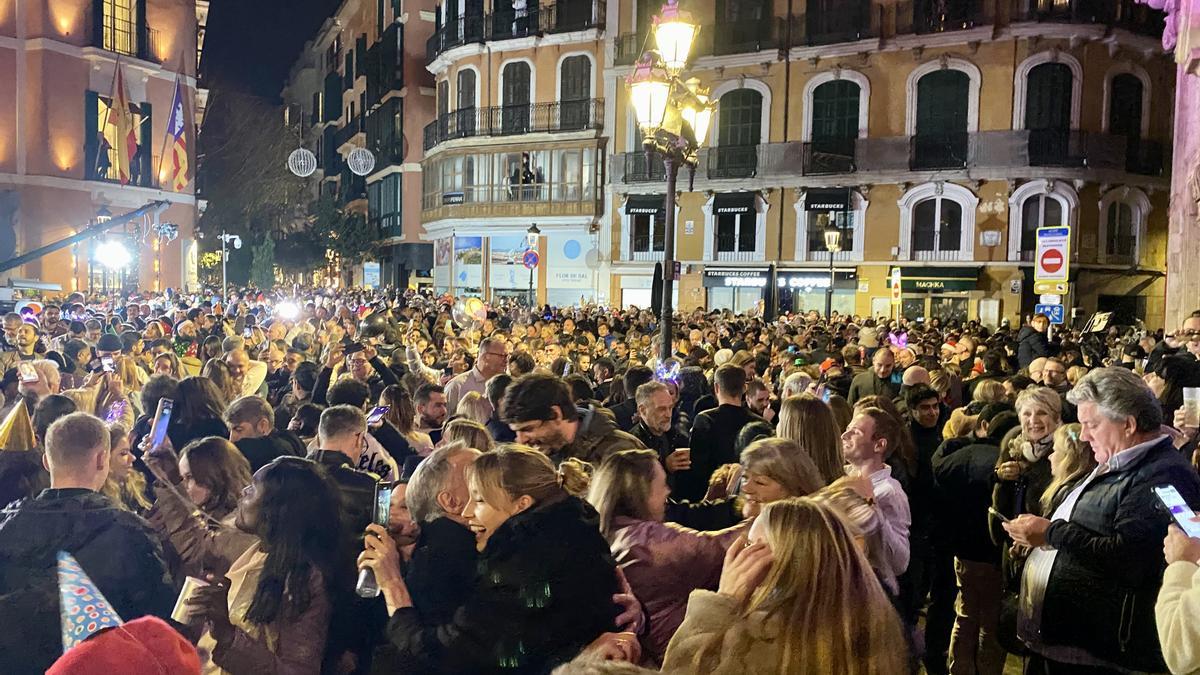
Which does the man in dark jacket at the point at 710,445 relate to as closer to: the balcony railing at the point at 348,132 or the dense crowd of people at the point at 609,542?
the dense crowd of people at the point at 609,542

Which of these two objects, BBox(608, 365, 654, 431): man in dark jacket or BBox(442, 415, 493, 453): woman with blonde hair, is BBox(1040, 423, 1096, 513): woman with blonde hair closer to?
BBox(442, 415, 493, 453): woman with blonde hair

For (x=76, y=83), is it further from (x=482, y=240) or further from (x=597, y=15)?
(x=597, y=15)

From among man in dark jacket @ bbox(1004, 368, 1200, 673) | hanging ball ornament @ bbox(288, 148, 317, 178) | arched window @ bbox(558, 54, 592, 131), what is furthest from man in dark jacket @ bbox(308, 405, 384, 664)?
hanging ball ornament @ bbox(288, 148, 317, 178)

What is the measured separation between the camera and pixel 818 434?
14.8 feet

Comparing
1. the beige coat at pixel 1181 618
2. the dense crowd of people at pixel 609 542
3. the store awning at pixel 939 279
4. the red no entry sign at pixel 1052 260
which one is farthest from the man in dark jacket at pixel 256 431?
the store awning at pixel 939 279

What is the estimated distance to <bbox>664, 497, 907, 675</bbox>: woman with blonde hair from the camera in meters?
2.29

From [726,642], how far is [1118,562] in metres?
2.00

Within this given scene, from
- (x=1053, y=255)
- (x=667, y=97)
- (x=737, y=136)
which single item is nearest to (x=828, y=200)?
(x=737, y=136)

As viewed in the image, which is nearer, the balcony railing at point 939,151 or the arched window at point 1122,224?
the arched window at point 1122,224

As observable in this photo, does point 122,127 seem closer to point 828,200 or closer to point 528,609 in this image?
point 828,200

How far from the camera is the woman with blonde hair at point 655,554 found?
3326 millimetres

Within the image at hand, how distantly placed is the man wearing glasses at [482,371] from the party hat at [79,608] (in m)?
4.49

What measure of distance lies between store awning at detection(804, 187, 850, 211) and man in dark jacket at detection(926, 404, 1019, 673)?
87.7 ft

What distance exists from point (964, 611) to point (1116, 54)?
2970cm
